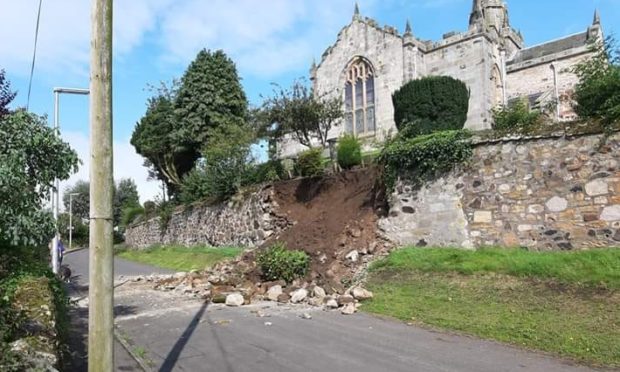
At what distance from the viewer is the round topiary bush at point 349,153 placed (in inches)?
774

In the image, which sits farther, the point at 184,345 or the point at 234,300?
the point at 234,300

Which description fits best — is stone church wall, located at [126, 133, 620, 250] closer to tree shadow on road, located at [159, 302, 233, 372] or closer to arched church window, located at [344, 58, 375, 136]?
tree shadow on road, located at [159, 302, 233, 372]

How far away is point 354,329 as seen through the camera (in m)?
9.74

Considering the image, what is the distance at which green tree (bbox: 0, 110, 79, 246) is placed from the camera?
720 cm

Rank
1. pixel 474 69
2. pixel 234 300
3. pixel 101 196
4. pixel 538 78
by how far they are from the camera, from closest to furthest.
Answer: pixel 101 196 < pixel 234 300 < pixel 474 69 < pixel 538 78

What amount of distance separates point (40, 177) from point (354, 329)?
607cm

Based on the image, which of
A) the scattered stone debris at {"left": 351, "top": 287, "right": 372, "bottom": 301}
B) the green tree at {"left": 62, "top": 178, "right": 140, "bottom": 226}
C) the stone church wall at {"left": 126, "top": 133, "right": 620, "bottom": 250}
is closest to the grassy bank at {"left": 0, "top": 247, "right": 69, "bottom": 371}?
the scattered stone debris at {"left": 351, "top": 287, "right": 372, "bottom": 301}

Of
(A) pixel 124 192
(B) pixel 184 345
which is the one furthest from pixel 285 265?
(A) pixel 124 192

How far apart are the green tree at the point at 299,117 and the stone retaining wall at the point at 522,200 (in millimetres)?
9332

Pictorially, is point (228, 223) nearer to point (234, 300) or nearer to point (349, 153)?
point (349, 153)

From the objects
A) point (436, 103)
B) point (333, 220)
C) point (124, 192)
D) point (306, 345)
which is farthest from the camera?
point (124, 192)

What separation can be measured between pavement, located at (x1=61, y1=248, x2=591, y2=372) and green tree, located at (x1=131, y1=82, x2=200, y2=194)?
82.5 ft

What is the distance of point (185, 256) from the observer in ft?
86.3

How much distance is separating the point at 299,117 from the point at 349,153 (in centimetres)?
567
